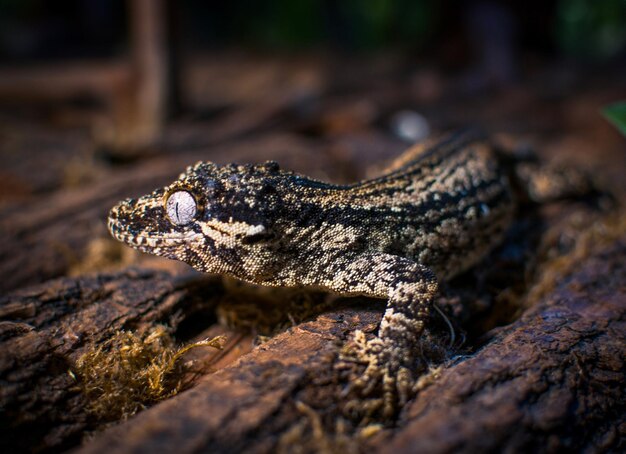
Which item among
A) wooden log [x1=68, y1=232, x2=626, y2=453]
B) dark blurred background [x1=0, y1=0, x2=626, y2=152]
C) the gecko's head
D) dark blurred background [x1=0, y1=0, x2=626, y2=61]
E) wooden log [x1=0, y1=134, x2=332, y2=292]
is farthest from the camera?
dark blurred background [x1=0, y1=0, x2=626, y2=61]

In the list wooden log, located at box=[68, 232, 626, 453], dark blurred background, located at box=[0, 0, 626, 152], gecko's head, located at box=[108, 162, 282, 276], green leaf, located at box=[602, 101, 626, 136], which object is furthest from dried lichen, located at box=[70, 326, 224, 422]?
dark blurred background, located at box=[0, 0, 626, 152]

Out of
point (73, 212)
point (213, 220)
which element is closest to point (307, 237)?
point (213, 220)

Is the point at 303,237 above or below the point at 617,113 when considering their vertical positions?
below

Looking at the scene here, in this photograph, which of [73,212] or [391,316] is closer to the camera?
[391,316]

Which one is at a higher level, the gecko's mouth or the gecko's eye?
the gecko's eye

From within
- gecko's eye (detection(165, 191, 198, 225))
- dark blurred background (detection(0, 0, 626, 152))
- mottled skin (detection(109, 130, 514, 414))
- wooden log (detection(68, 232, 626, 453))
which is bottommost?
wooden log (detection(68, 232, 626, 453))

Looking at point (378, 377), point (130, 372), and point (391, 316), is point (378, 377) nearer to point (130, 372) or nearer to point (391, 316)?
point (391, 316)

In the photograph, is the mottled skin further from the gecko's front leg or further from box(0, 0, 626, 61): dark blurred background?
box(0, 0, 626, 61): dark blurred background

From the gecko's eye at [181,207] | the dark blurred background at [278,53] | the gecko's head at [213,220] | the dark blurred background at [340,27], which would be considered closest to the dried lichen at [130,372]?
the gecko's head at [213,220]

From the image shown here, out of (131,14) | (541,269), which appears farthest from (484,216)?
(131,14)
